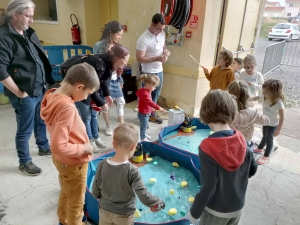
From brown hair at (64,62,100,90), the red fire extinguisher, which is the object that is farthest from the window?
brown hair at (64,62,100,90)

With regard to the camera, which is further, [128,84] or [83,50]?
[83,50]

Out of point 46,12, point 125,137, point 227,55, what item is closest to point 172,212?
point 125,137

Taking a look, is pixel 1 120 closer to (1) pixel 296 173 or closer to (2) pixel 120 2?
(2) pixel 120 2

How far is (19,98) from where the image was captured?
79.9 inches

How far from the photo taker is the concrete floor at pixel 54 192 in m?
1.84

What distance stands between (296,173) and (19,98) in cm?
279

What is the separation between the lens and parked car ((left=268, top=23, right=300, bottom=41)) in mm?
11316

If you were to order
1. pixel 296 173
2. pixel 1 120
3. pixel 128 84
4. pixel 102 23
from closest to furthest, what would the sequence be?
pixel 296 173
pixel 1 120
pixel 128 84
pixel 102 23

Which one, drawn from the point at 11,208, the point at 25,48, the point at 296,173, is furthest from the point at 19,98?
the point at 296,173

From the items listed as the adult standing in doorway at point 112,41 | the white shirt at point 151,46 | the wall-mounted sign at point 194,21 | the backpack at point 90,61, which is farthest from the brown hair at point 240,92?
the wall-mounted sign at point 194,21

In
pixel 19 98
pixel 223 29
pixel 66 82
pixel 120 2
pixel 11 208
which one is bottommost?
pixel 11 208

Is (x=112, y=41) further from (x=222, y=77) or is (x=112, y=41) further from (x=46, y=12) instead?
(x=46, y=12)

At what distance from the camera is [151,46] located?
3.16 meters

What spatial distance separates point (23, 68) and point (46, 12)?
207 inches
